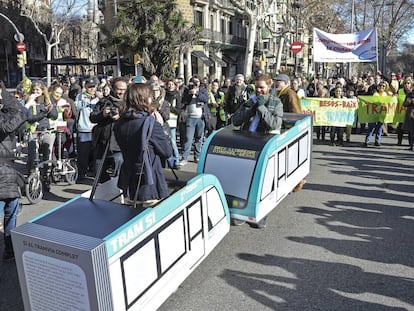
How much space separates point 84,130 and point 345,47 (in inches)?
344

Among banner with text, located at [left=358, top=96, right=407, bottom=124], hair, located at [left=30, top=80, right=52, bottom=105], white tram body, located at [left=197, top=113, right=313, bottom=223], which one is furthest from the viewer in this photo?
banner with text, located at [left=358, top=96, right=407, bottom=124]

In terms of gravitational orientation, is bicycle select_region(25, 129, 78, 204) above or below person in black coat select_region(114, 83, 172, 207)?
below

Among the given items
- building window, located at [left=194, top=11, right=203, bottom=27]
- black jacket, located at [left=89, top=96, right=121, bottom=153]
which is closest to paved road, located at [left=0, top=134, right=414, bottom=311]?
black jacket, located at [left=89, top=96, right=121, bottom=153]

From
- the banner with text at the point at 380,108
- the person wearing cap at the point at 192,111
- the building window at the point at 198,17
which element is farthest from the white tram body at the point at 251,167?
the building window at the point at 198,17

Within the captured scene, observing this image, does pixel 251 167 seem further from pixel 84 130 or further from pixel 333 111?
pixel 333 111

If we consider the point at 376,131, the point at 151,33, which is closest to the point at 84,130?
the point at 376,131

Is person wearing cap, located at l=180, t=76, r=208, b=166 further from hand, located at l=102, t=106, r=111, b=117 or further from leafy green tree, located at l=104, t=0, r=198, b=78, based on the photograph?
leafy green tree, located at l=104, t=0, r=198, b=78

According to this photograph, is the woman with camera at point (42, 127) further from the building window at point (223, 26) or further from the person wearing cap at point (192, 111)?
the building window at point (223, 26)

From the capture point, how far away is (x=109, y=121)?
5.89m

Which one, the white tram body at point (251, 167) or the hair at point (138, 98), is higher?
the hair at point (138, 98)

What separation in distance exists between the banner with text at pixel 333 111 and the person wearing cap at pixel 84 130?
6.24m

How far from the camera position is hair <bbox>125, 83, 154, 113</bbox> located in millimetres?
3455

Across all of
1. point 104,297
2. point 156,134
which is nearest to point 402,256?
point 156,134

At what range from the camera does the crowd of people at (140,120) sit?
3.50 m
